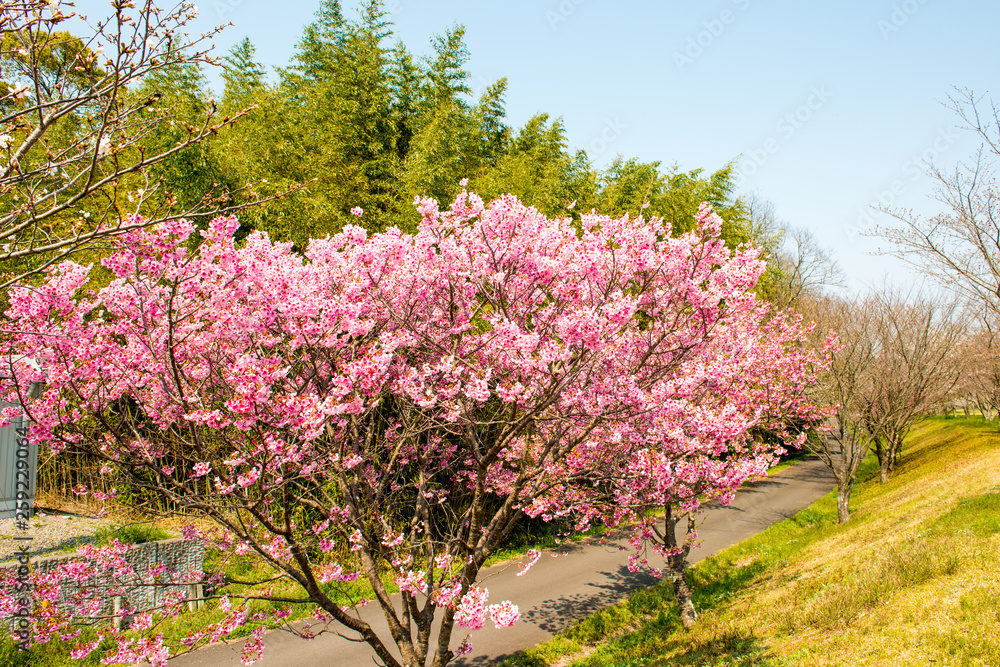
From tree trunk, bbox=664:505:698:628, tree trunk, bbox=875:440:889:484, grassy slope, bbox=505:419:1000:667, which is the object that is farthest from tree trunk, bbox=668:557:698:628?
tree trunk, bbox=875:440:889:484

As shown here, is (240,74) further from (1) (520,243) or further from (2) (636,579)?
(2) (636,579)

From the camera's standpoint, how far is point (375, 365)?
12.5ft

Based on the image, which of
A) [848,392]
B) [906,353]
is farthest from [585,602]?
[906,353]

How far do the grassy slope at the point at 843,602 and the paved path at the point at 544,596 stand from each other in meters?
0.46

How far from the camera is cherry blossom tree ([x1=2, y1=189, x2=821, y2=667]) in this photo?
12.2 ft

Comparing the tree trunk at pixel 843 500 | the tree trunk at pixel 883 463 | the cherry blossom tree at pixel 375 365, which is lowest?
the tree trunk at pixel 883 463

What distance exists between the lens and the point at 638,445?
6082 mm

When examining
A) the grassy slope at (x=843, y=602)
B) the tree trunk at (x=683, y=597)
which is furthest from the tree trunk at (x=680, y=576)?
the grassy slope at (x=843, y=602)

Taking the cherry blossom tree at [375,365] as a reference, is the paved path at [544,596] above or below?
below

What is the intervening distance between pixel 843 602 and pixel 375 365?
6.52m

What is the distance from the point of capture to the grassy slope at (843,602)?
201 inches

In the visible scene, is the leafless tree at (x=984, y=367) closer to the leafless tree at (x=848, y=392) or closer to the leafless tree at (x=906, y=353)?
the leafless tree at (x=906, y=353)

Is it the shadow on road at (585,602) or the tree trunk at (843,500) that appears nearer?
the shadow on road at (585,602)

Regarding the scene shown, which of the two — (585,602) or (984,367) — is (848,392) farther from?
(984,367)
